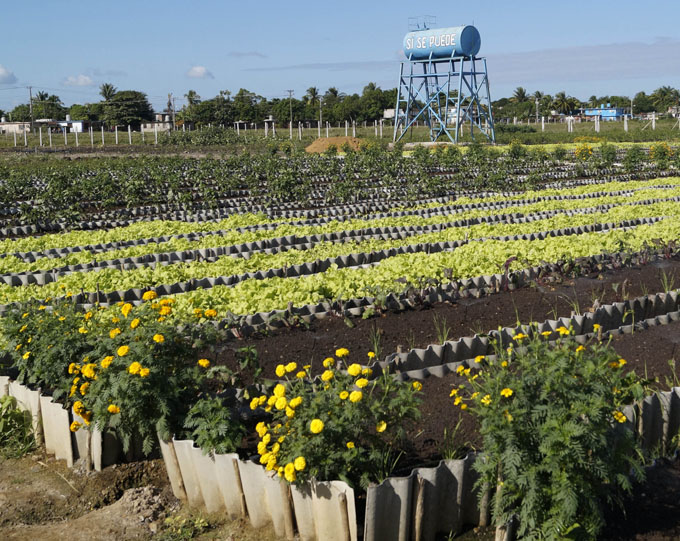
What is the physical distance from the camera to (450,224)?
14.8 m

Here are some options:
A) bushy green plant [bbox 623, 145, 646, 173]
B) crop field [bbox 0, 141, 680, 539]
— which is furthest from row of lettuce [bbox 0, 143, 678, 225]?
crop field [bbox 0, 141, 680, 539]

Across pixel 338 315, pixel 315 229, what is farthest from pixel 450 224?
pixel 338 315

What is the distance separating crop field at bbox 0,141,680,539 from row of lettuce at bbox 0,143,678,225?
79.6 inches

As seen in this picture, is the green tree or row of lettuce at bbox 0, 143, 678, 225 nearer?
row of lettuce at bbox 0, 143, 678, 225

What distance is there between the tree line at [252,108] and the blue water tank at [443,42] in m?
15.4

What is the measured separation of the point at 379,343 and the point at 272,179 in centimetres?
1559

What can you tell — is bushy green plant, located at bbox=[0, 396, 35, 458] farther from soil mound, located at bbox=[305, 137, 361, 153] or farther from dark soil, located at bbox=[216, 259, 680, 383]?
soil mound, located at bbox=[305, 137, 361, 153]

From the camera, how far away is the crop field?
13.5 ft

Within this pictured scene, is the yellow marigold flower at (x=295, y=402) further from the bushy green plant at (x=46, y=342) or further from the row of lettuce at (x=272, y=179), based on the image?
the row of lettuce at (x=272, y=179)

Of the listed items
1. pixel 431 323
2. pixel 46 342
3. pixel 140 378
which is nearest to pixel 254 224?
pixel 431 323

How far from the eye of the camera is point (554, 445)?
3.87 metres

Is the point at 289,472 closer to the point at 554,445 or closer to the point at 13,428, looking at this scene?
the point at 554,445

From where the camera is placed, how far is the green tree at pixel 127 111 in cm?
7381

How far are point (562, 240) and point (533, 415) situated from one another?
760 centimetres
